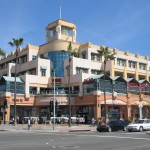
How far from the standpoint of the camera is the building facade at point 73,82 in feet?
214

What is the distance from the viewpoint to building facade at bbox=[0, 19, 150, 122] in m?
65.1

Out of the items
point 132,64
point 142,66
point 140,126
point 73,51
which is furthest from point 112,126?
point 142,66

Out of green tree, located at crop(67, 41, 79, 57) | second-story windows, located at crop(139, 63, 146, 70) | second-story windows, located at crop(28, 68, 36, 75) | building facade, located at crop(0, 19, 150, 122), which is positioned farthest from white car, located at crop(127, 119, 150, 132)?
second-story windows, located at crop(139, 63, 146, 70)

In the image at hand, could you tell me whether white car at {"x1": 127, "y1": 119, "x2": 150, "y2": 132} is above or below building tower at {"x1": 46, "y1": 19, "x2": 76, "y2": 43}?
below

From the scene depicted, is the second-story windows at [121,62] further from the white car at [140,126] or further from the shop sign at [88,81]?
the white car at [140,126]

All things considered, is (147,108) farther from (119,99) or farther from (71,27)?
(71,27)

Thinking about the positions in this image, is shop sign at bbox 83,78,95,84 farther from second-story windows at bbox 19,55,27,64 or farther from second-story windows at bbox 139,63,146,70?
second-story windows at bbox 139,63,146,70

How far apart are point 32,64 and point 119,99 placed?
2222 cm

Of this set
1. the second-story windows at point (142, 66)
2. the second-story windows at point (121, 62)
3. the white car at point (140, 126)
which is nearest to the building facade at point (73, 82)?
the second-story windows at point (121, 62)

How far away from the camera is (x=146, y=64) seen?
93.8m

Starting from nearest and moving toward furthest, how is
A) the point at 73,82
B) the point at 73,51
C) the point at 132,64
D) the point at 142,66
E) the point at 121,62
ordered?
1. the point at 73,82
2. the point at 73,51
3. the point at 121,62
4. the point at 132,64
5. the point at 142,66

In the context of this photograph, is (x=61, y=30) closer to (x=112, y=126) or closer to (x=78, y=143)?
(x=112, y=126)

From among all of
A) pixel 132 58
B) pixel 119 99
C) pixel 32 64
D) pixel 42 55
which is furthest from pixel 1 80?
pixel 132 58

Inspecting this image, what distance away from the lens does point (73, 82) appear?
7038 cm
